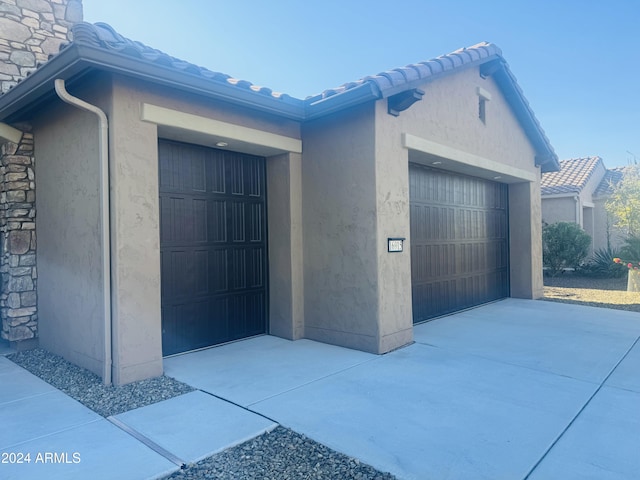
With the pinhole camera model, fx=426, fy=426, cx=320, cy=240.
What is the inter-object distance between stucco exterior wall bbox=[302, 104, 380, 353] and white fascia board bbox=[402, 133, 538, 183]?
2.93ft

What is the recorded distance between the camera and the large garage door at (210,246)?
226 inches

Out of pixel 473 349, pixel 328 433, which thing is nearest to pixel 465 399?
pixel 328 433

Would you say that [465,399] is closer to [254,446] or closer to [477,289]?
[254,446]

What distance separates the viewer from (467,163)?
26.3 ft

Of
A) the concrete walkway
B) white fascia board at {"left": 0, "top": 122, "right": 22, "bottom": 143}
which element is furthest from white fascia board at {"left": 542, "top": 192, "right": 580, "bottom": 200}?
white fascia board at {"left": 0, "top": 122, "right": 22, "bottom": 143}

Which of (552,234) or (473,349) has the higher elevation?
(552,234)

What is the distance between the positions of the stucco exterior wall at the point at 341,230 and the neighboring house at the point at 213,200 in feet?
0.07

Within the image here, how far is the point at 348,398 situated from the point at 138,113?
3879mm

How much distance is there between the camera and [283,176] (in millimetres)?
6684

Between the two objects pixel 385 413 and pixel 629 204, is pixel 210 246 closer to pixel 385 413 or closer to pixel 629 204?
pixel 385 413

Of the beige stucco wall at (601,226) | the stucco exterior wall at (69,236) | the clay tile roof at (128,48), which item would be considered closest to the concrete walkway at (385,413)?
the stucco exterior wall at (69,236)

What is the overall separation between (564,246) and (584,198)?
4.06 m

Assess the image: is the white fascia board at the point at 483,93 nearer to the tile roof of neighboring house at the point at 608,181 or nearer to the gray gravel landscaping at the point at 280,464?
the gray gravel landscaping at the point at 280,464

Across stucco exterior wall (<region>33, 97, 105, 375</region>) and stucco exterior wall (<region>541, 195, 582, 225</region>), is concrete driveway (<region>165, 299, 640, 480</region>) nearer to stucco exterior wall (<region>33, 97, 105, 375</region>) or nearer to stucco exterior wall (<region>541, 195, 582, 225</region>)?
stucco exterior wall (<region>33, 97, 105, 375</region>)
